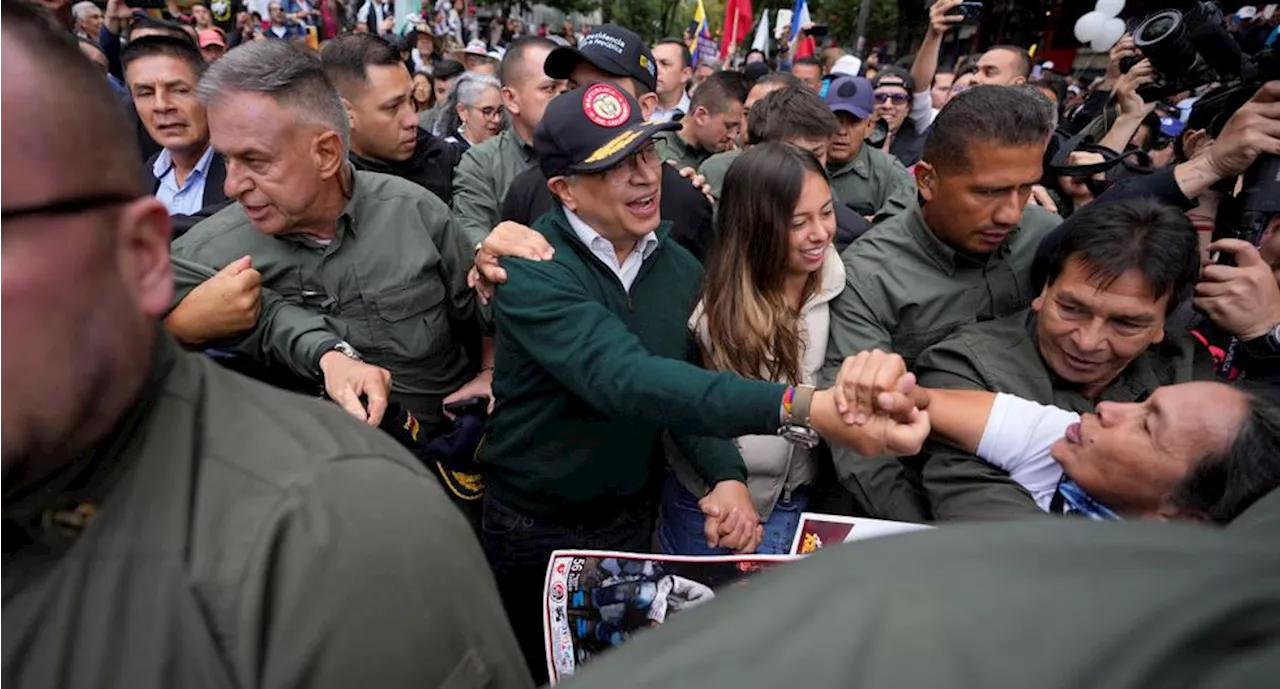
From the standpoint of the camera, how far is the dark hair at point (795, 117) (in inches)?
145

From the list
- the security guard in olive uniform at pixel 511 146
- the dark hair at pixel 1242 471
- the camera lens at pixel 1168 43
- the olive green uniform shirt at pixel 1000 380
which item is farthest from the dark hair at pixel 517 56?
the dark hair at pixel 1242 471

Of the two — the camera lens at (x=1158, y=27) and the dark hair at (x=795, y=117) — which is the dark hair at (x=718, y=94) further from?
the camera lens at (x=1158, y=27)

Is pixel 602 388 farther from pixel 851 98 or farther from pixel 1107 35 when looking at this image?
pixel 1107 35

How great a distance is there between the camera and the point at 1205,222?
2.80m

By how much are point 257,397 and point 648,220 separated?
1392 mm

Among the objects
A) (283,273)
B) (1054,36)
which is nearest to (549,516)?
(283,273)

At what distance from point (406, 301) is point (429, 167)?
6.59ft

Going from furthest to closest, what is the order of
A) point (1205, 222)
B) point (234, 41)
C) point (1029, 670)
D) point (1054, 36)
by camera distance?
point (1054, 36)
point (234, 41)
point (1205, 222)
point (1029, 670)

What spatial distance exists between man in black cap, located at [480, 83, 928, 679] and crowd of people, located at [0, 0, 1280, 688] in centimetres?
1

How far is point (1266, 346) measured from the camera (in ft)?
6.89

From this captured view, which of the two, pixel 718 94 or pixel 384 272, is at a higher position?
pixel 718 94

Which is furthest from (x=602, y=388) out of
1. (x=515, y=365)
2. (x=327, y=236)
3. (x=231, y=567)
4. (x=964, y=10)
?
(x=964, y=10)

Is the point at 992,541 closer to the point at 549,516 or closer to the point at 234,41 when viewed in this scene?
the point at 549,516

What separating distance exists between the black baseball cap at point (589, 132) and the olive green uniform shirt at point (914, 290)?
34.5 inches
